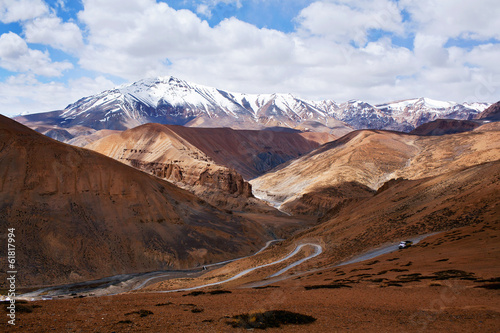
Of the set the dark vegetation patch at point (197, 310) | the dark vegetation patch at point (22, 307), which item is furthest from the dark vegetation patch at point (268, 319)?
the dark vegetation patch at point (22, 307)

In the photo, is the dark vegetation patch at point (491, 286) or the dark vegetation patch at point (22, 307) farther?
the dark vegetation patch at point (491, 286)

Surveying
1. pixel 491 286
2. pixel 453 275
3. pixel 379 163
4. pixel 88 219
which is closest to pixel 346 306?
pixel 491 286

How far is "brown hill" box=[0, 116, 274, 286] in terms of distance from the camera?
49875 millimetres

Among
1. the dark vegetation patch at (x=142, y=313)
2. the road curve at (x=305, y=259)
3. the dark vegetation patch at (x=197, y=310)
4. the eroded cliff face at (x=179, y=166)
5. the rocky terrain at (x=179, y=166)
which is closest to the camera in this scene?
the dark vegetation patch at (x=142, y=313)

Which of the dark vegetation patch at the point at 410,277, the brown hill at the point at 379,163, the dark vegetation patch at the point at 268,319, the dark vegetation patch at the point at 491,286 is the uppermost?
the brown hill at the point at 379,163

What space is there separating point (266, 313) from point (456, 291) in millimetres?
9819

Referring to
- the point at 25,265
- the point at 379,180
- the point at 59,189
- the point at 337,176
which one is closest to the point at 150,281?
the point at 25,265

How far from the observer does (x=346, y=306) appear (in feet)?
58.3

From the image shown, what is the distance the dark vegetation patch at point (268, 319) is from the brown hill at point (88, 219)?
39.4 m

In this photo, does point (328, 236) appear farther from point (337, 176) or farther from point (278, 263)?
point (337, 176)

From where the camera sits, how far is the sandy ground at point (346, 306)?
46.9ft

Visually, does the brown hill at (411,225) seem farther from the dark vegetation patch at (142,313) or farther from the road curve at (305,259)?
the dark vegetation patch at (142,313)

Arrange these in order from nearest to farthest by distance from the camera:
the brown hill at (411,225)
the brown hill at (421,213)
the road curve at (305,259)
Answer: the brown hill at (411,225)
the brown hill at (421,213)
the road curve at (305,259)

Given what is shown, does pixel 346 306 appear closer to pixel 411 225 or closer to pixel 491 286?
pixel 491 286
